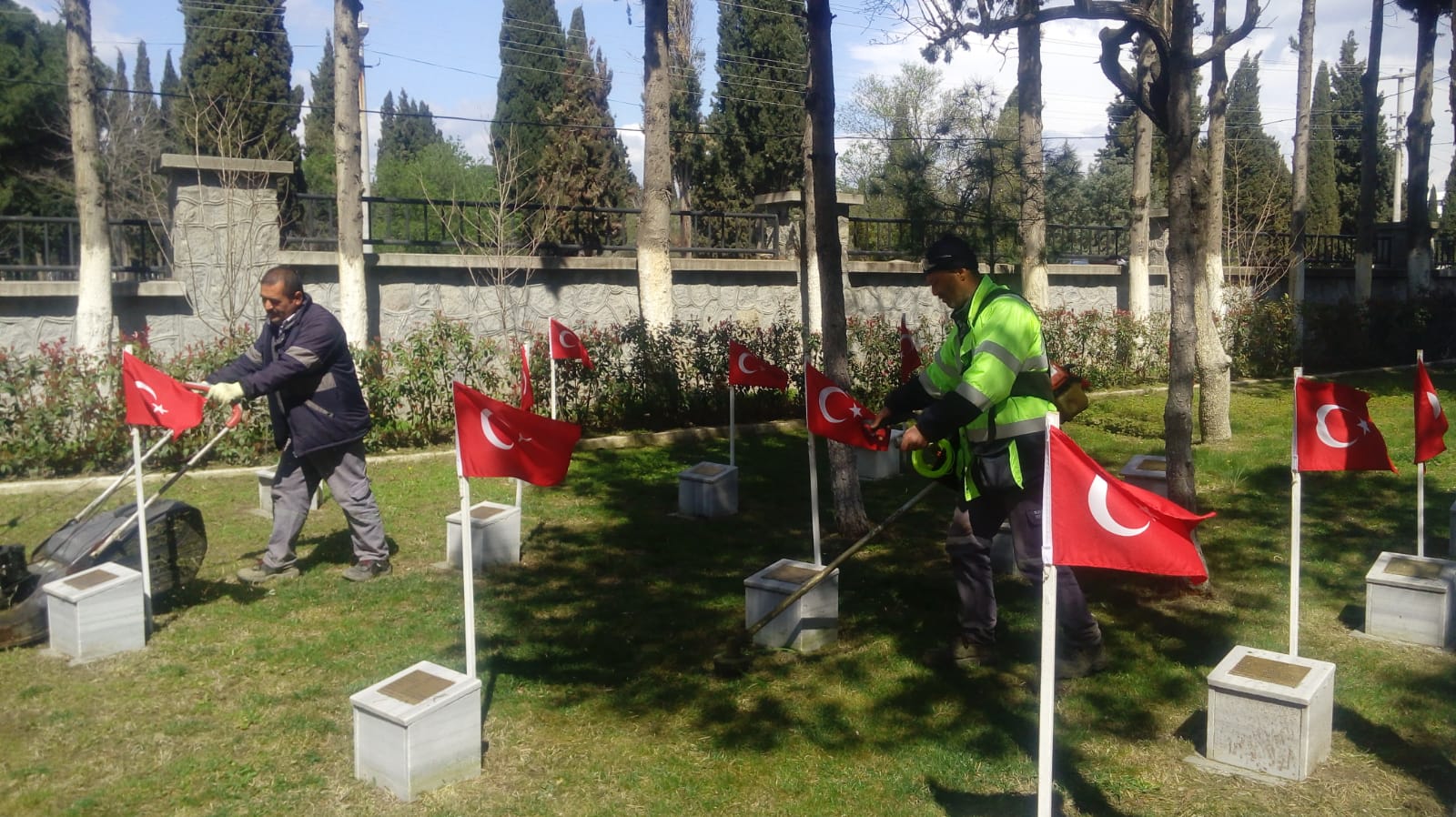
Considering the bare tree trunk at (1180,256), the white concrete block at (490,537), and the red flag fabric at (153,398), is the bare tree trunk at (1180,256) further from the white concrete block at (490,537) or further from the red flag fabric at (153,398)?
the red flag fabric at (153,398)

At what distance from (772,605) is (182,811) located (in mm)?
2811

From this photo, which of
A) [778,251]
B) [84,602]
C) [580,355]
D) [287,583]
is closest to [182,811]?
[84,602]

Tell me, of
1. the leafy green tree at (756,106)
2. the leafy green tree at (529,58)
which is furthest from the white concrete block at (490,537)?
the leafy green tree at (529,58)

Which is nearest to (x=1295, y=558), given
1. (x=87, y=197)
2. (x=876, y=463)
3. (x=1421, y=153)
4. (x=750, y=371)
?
(x=750, y=371)

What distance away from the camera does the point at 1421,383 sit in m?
6.45

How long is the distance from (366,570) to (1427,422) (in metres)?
6.26

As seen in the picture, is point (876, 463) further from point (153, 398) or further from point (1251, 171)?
point (1251, 171)

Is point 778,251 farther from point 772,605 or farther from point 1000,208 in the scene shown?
point 772,605

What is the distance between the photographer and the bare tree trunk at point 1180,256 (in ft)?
22.5

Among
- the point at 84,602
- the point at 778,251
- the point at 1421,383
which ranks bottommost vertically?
the point at 84,602

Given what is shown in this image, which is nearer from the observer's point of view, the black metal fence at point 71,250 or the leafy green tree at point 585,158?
the black metal fence at point 71,250

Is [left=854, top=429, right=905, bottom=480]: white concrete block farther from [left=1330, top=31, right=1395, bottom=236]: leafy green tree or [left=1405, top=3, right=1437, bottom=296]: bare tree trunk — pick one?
[left=1330, top=31, right=1395, bottom=236]: leafy green tree

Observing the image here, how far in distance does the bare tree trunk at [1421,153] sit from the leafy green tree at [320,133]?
3044 centimetres

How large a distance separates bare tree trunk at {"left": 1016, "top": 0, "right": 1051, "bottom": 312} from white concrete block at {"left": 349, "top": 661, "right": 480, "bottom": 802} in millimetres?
11803
